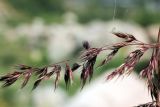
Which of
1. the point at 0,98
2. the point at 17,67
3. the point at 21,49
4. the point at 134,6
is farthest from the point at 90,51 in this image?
the point at 134,6

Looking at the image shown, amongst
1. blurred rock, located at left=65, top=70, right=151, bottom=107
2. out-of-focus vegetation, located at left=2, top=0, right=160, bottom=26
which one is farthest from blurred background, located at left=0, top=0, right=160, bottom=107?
blurred rock, located at left=65, top=70, right=151, bottom=107

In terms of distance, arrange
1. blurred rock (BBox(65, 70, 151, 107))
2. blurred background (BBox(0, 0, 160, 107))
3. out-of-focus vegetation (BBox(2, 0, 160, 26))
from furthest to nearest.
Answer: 1. out-of-focus vegetation (BBox(2, 0, 160, 26))
2. blurred background (BBox(0, 0, 160, 107))
3. blurred rock (BBox(65, 70, 151, 107))

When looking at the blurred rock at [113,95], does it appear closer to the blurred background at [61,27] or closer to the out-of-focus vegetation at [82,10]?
the blurred background at [61,27]

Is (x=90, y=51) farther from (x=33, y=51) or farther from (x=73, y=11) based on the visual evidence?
(x=73, y=11)

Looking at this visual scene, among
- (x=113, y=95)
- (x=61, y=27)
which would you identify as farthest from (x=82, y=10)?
(x=113, y=95)

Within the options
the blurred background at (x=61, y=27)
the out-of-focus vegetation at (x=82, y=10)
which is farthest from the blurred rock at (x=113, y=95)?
the out-of-focus vegetation at (x=82, y=10)

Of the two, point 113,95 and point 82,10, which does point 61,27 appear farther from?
point 113,95

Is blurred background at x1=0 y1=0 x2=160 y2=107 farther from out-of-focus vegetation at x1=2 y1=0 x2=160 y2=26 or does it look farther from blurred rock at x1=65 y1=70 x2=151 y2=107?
blurred rock at x1=65 y1=70 x2=151 y2=107

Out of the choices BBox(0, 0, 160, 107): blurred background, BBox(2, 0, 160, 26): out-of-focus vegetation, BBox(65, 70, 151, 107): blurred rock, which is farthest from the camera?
BBox(2, 0, 160, 26): out-of-focus vegetation
